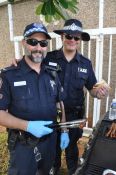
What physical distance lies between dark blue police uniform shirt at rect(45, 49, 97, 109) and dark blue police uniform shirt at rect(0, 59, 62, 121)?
49 centimetres

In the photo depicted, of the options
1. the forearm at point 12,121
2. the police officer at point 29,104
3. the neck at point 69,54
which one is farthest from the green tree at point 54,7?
the forearm at point 12,121

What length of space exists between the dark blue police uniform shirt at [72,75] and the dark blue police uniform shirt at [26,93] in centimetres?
49

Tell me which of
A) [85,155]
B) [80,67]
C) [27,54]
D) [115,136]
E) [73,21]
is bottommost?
[85,155]

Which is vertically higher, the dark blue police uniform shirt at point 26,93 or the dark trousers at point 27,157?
the dark blue police uniform shirt at point 26,93

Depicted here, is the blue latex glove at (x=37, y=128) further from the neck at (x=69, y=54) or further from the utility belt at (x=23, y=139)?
the neck at (x=69, y=54)

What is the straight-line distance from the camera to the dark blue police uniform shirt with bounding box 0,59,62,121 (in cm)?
254

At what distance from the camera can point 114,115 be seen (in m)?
2.31

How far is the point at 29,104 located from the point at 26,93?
98 mm

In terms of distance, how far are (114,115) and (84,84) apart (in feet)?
3.45

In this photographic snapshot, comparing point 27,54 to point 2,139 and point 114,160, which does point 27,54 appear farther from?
point 2,139

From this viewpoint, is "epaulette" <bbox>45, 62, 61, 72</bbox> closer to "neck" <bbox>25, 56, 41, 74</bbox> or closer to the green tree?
"neck" <bbox>25, 56, 41, 74</bbox>

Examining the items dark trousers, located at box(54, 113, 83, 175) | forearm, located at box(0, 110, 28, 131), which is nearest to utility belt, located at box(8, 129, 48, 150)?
forearm, located at box(0, 110, 28, 131)

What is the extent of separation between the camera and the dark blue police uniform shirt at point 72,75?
3.21 m

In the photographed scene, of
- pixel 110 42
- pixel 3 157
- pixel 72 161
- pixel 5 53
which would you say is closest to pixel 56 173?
pixel 72 161
